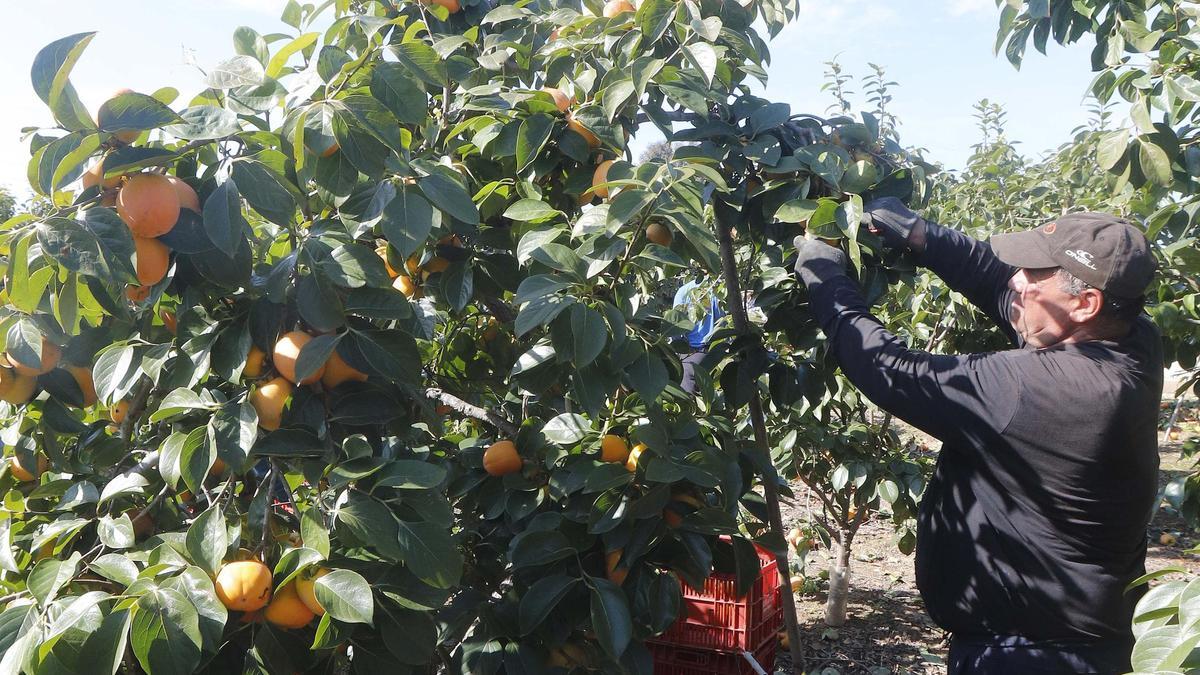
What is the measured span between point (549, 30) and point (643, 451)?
3.57ft

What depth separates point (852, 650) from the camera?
133 inches

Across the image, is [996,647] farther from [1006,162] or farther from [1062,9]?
[1006,162]

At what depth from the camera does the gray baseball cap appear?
4.83ft

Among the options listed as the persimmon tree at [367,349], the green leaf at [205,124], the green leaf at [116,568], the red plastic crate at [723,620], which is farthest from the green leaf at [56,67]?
the red plastic crate at [723,620]

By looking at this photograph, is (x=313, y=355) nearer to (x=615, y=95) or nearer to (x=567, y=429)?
(x=567, y=429)

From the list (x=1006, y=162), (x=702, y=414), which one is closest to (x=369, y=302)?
(x=702, y=414)

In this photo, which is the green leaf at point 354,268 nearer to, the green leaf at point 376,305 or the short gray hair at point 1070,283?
the green leaf at point 376,305

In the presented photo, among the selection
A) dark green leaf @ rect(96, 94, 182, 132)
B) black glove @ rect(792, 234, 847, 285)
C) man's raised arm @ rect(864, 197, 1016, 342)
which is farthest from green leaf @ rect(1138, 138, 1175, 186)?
dark green leaf @ rect(96, 94, 182, 132)

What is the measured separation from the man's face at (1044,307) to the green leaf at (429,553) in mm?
1189

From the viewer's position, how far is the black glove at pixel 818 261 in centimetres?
164

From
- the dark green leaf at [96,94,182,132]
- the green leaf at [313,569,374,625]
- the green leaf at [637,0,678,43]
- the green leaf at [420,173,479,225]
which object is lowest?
the green leaf at [313,569,374,625]

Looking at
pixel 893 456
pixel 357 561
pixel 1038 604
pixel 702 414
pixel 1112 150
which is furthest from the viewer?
pixel 893 456

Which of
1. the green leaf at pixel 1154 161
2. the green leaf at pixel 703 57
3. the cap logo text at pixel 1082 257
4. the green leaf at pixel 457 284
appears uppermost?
the green leaf at pixel 1154 161

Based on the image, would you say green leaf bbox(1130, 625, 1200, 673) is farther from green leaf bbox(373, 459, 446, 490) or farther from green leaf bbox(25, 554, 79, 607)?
green leaf bbox(25, 554, 79, 607)
